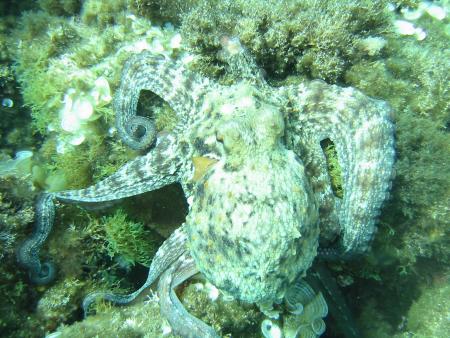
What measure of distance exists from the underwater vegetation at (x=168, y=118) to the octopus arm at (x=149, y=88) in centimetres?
31

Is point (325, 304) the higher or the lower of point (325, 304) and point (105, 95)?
the lower

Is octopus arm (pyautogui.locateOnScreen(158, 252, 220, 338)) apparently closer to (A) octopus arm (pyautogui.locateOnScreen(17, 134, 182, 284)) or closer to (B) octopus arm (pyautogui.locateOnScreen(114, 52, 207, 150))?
(A) octopus arm (pyautogui.locateOnScreen(17, 134, 182, 284))

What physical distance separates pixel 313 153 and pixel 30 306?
3743 millimetres

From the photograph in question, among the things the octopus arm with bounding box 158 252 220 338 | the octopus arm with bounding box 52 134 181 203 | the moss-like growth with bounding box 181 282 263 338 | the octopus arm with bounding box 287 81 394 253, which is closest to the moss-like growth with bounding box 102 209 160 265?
the octopus arm with bounding box 52 134 181 203

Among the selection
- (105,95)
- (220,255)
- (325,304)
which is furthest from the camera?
(105,95)

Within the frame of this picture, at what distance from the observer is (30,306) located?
3924 millimetres

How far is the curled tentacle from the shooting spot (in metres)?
3.76

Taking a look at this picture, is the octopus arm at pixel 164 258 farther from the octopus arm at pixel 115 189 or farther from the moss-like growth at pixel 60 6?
the moss-like growth at pixel 60 6

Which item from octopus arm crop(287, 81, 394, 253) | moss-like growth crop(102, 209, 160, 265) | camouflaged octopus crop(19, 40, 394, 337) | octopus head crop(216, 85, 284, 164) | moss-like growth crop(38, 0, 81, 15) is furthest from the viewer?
moss-like growth crop(38, 0, 81, 15)

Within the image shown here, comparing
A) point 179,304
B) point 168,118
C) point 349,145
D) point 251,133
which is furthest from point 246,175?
point 168,118

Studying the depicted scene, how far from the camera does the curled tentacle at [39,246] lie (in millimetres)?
3764

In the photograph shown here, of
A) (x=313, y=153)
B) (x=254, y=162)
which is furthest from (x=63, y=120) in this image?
(x=313, y=153)

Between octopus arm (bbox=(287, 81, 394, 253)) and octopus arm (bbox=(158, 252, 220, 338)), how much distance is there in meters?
1.62

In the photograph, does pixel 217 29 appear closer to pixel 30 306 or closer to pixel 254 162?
pixel 254 162
